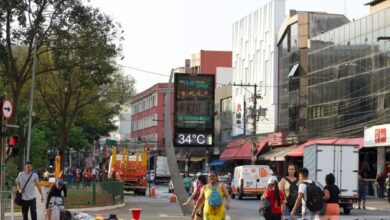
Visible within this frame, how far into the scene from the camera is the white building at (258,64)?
235ft

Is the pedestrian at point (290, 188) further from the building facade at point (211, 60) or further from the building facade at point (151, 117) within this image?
the building facade at point (151, 117)

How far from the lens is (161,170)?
81312 mm

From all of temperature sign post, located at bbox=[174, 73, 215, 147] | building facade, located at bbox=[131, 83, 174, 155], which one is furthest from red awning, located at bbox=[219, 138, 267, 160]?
temperature sign post, located at bbox=[174, 73, 215, 147]

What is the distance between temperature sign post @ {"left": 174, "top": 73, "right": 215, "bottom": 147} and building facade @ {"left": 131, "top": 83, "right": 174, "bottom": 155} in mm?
76594

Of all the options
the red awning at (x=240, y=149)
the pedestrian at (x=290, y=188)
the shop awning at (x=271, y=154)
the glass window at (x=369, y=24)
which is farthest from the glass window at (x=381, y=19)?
the pedestrian at (x=290, y=188)

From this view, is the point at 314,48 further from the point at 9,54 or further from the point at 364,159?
the point at 9,54

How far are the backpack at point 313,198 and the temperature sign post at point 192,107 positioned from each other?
16719mm

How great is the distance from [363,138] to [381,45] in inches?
231

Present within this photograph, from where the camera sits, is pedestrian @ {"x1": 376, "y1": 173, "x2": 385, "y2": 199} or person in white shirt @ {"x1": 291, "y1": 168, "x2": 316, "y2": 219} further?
pedestrian @ {"x1": 376, "y1": 173, "x2": 385, "y2": 199}

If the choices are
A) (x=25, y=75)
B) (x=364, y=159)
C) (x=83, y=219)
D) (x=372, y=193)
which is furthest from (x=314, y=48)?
(x=83, y=219)

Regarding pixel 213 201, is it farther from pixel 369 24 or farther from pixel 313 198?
pixel 369 24

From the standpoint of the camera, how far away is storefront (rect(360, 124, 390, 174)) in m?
45.7

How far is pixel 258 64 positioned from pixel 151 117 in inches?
2003

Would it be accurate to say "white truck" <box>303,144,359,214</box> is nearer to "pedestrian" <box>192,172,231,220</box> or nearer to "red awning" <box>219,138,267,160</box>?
"pedestrian" <box>192,172,231,220</box>
